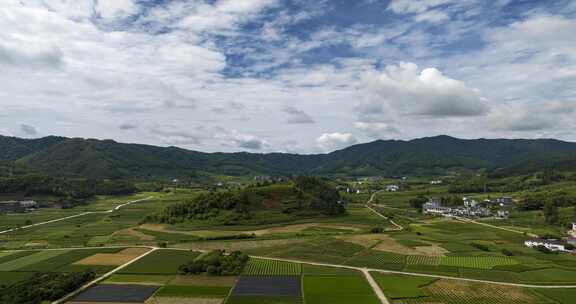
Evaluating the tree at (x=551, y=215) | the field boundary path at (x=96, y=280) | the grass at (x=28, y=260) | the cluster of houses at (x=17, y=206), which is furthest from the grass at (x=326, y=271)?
the cluster of houses at (x=17, y=206)

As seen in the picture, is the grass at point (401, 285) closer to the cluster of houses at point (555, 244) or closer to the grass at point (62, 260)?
the cluster of houses at point (555, 244)

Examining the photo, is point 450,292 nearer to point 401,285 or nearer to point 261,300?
point 401,285

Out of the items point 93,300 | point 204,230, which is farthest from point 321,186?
point 93,300

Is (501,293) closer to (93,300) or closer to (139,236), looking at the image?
(93,300)

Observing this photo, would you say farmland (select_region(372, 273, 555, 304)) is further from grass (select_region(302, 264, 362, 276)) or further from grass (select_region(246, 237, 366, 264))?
grass (select_region(246, 237, 366, 264))

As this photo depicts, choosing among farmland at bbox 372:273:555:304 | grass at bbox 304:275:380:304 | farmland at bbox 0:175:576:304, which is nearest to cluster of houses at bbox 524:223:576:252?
farmland at bbox 0:175:576:304

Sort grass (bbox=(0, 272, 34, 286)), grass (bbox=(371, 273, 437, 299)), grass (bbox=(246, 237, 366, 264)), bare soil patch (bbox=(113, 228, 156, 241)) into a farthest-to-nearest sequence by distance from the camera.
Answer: bare soil patch (bbox=(113, 228, 156, 241)) < grass (bbox=(246, 237, 366, 264)) < grass (bbox=(0, 272, 34, 286)) < grass (bbox=(371, 273, 437, 299))

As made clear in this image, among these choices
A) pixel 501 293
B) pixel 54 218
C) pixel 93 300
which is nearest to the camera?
pixel 93 300
